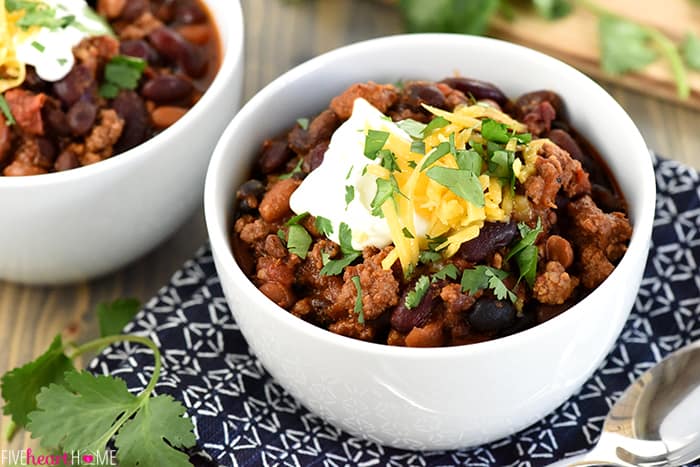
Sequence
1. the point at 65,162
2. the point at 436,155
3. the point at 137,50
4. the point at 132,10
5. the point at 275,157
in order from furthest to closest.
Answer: the point at 132,10 → the point at 137,50 → the point at 65,162 → the point at 275,157 → the point at 436,155

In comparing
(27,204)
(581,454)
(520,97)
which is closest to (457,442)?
(581,454)

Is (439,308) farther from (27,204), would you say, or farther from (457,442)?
(27,204)

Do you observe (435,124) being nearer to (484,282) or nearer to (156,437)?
(484,282)

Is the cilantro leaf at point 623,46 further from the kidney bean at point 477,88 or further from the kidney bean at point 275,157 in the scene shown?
the kidney bean at point 275,157

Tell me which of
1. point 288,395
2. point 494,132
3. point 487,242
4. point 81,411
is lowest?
point 81,411

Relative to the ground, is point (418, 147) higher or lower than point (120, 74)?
higher

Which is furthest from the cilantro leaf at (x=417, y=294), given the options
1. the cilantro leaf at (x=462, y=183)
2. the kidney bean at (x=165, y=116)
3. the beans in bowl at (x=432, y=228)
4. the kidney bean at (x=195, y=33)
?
the kidney bean at (x=195, y=33)

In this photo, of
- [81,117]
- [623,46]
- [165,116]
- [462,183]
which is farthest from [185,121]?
[623,46]
